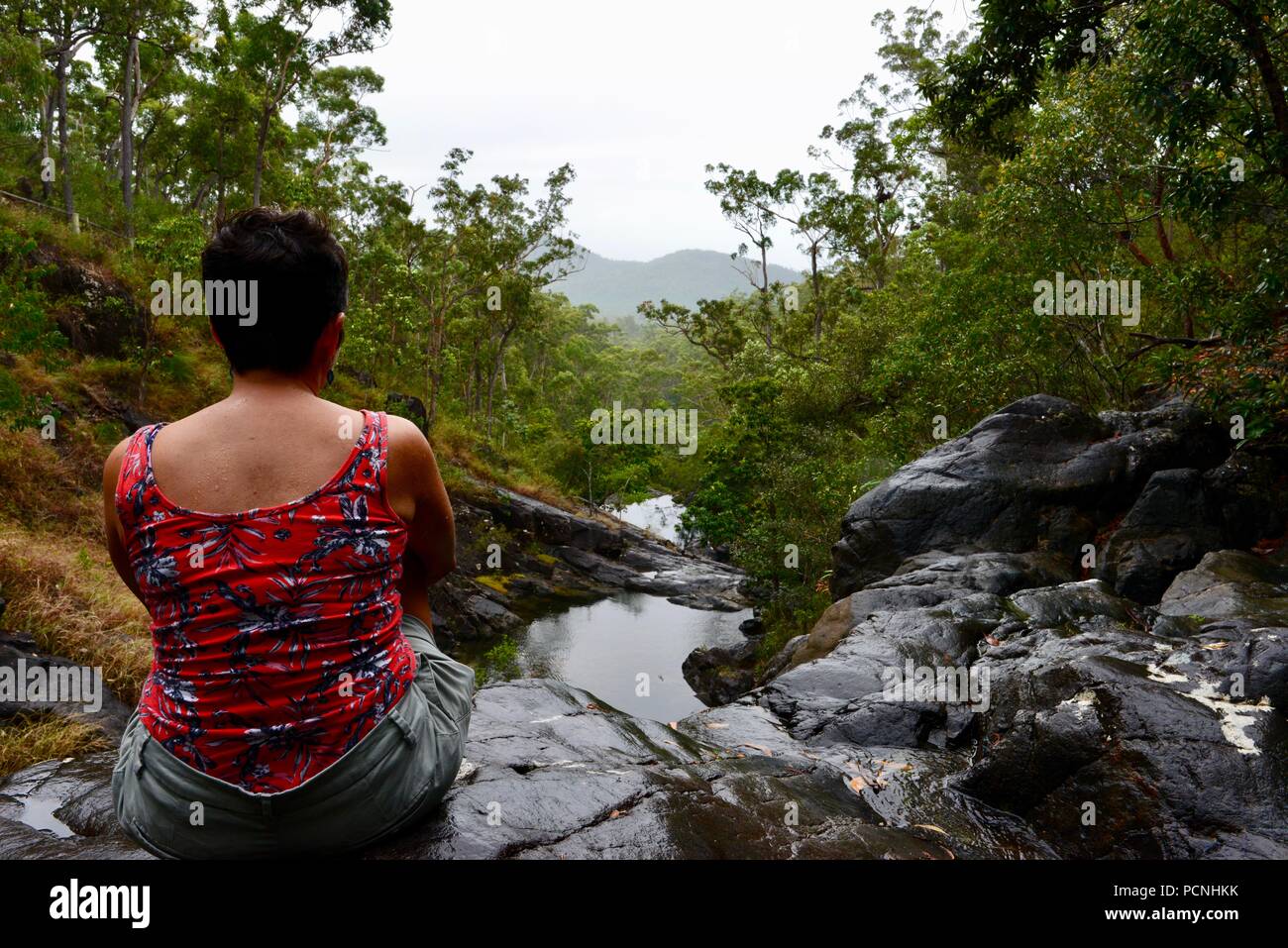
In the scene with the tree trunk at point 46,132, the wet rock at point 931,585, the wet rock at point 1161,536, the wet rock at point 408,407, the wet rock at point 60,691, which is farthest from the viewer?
the wet rock at point 408,407

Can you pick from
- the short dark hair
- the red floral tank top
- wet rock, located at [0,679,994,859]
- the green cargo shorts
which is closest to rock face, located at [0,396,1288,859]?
wet rock, located at [0,679,994,859]

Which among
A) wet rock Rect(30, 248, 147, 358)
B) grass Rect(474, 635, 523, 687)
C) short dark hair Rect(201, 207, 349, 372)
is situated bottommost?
grass Rect(474, 635, 523, 687)

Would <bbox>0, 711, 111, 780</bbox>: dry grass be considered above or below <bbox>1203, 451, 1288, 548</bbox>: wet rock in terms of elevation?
below

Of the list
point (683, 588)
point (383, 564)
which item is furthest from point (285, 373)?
point (683, 588)

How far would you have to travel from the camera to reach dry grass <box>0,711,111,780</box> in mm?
5344

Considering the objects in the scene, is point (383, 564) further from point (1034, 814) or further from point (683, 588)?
point (683, 588)

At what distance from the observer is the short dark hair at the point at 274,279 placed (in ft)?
6.25

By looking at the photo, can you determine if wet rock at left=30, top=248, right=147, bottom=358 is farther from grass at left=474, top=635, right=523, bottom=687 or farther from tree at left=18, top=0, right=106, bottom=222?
grass at left=474, top=635, right=523, bottom=687

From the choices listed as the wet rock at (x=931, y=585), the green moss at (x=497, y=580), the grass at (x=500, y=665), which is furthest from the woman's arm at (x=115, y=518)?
the green moss at (x=497, y=580)

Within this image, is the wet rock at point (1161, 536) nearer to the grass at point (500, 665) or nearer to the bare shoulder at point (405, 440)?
the bare shoulder at point (405, 440)

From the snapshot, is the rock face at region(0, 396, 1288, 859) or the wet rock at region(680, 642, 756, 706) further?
the wet rock at region(680, 642, 756, 706)

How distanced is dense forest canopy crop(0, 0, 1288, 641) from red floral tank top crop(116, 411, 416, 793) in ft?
27.2

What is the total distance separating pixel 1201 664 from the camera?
4676mm

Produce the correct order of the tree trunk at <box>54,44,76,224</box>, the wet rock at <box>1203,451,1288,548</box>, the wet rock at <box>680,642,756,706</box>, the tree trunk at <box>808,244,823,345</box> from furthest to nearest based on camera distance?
the tree trunk at <box>808,244,823,345</box> → the tree trunk at <box>54,44,76,224</box> → the wet rock at <box>680,642,756,706</box> → the wet rock at <box>1203,451,1288,548</box>
